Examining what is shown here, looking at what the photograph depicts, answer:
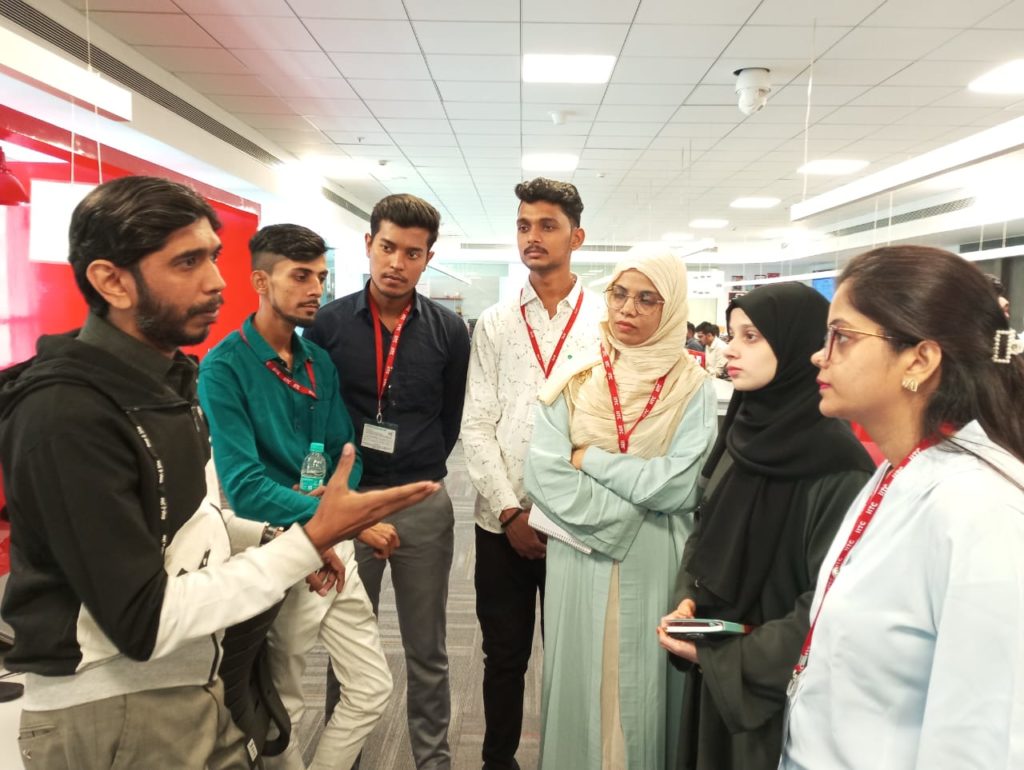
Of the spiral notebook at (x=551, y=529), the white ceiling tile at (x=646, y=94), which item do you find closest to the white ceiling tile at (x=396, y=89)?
the white ceiling tile at (x=646, y=94)

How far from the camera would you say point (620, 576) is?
72.5 inches

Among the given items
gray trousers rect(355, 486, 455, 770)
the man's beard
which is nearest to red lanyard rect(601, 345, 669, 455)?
gray trousers rect(355, 486, 455, 770)

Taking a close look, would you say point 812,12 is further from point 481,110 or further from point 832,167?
point 832,167

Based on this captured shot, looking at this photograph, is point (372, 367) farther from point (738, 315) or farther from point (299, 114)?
point (299, 114)

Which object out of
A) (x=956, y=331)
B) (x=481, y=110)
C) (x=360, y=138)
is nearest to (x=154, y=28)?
(x=481, y=110)

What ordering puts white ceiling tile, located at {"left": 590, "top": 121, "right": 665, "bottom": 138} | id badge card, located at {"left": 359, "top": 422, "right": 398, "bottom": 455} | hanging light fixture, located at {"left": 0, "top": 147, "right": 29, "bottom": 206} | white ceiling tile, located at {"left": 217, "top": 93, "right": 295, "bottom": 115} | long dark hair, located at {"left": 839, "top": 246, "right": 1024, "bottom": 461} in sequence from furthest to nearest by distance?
1. white ceiling tile, located at {"left": 590, "top": 121, "right": 665, "bottom": 138}
2. white ceiling tile, located at {"left": 217, "top": 93, "right": 295, "bottom": 115}
3. hanging light fixture, located at {"left": 0, "top": 147, "right": 29, "bottom": 206}
4. id badge card, located at {"left": 359, "top": 422, "right": 398, "bottom": 455}
5. long dark hair, located at {"left": 839, "top": 246, "right": 1024, "bottom": 461}

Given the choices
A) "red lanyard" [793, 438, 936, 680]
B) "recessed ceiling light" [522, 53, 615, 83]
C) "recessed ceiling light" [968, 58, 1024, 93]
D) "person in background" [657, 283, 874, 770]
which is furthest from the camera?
"recessed ceiling light" [968, 58, 1024, 93]

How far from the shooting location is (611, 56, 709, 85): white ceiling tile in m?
4.95

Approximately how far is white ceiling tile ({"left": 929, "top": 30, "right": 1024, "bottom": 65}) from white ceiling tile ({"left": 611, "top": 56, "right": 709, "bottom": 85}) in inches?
63.2

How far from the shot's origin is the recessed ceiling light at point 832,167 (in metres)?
8.09

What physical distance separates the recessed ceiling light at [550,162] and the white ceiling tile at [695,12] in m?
3.68

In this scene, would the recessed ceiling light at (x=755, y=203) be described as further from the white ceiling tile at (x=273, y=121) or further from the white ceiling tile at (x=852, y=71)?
the white ceiling tile at (x=273, y=121)

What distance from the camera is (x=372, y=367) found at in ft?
7.09

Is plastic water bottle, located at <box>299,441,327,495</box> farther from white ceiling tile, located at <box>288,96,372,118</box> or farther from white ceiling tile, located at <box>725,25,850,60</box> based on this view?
white ceiling tile, located at <box>288,96,372,118</box>
